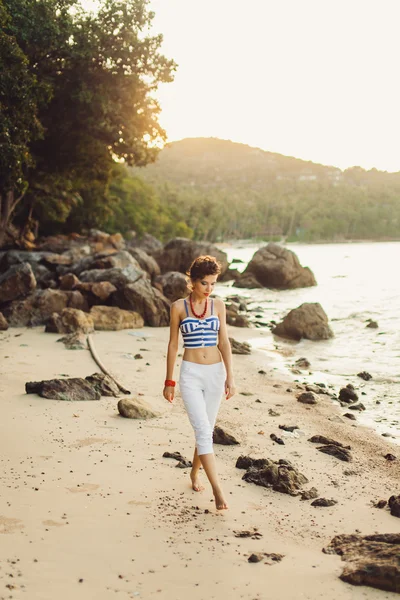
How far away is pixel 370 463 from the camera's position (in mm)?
6875

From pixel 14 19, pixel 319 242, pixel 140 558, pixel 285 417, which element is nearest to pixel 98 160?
pixel 14 19

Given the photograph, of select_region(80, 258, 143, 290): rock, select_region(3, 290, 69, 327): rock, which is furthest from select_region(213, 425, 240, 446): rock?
select_region(80, 258, 143, 290): rock

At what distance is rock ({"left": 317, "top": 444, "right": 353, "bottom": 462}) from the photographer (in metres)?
6.82

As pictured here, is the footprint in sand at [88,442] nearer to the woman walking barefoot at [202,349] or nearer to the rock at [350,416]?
the woman walking barefoot at [202,349]

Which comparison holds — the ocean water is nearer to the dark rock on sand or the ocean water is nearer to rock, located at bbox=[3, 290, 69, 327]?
the dark rock on sand

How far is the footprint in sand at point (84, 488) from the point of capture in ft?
17.2

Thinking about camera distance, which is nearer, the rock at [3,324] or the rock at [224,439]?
the rock at [224,439]

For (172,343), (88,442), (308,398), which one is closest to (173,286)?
(308,398)

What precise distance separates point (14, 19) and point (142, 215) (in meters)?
52.5

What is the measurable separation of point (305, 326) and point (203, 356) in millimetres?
13028

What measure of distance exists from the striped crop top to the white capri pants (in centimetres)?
19

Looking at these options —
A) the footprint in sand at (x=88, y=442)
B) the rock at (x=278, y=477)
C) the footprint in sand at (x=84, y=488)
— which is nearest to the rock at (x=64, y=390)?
the footprint in sand at (x=88, y=442)

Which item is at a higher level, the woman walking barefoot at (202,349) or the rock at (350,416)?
the woman walking barefoot at (202,349)

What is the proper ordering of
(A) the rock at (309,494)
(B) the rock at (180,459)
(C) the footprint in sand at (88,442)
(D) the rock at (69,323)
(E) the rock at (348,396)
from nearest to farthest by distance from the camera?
1. (A) the rock at (309,494)
2. (B) the rock at (180,459)
3. (C) the footprint in sand at (88,442)
4. (E) the rock at (348,396)
5. (D) the rock at (69,323)
